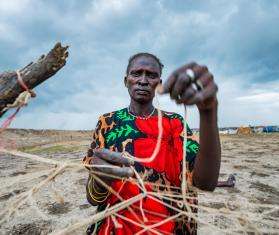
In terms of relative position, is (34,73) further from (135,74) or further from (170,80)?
(135,74)

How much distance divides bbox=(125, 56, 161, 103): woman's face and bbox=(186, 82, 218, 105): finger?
3.26ft

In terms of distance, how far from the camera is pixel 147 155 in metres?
1.91

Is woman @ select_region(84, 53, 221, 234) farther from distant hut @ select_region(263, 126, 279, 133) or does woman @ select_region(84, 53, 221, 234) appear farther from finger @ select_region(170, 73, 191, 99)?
distant hut @ select_region(263, 126, 279, 133)

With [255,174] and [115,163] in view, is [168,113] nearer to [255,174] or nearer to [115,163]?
[115,163]

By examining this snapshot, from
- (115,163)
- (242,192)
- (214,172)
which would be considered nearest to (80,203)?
(242,192)

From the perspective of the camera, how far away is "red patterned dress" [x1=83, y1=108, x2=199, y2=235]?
5.78ft

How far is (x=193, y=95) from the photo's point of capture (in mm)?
1071

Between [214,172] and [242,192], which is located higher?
[214,172]

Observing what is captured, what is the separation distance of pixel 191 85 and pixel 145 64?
110 centimetres

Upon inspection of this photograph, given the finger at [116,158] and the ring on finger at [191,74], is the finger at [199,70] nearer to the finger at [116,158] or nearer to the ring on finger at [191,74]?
the ring on finger at [191,74]

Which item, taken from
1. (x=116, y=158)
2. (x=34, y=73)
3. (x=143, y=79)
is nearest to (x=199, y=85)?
(x=116, y=158)

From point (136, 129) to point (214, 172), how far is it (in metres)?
0.56

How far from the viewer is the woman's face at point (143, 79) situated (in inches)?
83.2

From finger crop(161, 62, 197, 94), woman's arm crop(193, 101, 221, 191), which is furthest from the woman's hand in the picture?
woman's arm crop(193, 101, 221, 191)
